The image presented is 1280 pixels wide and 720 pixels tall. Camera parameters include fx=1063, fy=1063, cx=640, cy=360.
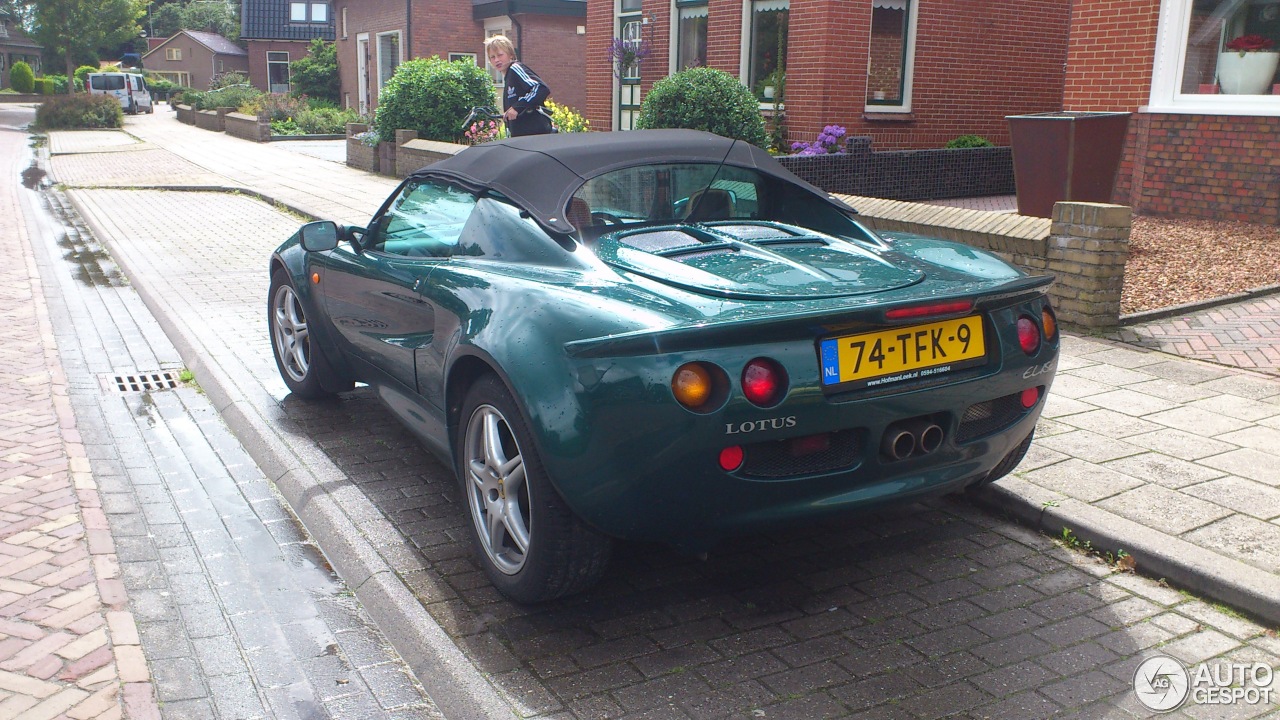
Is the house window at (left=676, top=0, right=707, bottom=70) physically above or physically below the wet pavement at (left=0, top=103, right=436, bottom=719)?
above

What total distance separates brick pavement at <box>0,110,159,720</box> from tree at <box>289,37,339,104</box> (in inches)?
1417

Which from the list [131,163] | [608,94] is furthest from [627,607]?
[131,163]

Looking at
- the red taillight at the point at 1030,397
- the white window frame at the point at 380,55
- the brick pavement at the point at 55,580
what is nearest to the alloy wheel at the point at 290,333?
the brick pavement at the point at 55,580

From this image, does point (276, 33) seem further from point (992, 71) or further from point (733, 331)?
point (733, 331)

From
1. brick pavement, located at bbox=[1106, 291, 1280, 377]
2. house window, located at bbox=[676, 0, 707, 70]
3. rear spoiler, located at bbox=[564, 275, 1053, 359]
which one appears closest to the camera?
rear spoiler, located at bbox=[564, 275, 1053, 359]

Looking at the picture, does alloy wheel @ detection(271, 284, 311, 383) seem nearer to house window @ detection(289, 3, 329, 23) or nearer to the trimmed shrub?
the trimmed shrub

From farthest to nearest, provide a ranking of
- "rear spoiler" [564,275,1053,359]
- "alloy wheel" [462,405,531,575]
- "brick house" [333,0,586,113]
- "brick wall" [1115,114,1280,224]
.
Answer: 1. "brick house" [333,0,586,113]
2. "brick wall" [1115,114,1280,224]
3. "alloy wheel" [462,405,531,575]
4. "rear spoiler" [564,275,1053,359]

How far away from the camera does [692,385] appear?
9.26 feet

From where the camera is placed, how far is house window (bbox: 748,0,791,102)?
14914 mm

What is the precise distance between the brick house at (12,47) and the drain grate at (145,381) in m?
90.9

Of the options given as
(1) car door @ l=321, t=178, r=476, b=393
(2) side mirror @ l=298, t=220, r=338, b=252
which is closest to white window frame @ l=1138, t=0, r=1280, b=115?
(1) car door @ l=321, t=178, r=476, b=393

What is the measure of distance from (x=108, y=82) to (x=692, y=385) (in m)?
58.8

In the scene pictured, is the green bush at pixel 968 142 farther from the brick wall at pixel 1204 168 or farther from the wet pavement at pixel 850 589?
the wet pavement at pixel 850 589

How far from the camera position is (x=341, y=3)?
36500 mm
